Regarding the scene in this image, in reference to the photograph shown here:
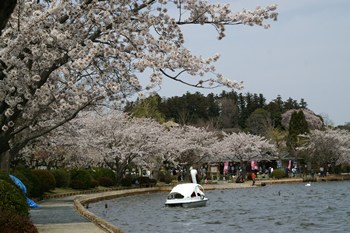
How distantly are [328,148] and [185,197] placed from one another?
42.3m

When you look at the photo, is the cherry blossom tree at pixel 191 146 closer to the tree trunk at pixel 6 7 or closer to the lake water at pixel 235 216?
the lake water at pixel 235 216

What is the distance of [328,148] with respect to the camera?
203 feet

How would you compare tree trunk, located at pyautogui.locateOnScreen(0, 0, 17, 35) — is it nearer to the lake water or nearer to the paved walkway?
the paved walkway

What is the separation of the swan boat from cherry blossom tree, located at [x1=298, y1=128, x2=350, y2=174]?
40.2 m

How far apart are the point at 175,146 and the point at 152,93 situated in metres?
41.4

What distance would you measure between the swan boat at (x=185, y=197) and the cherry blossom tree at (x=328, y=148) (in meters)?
40.2

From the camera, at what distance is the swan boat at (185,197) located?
27047 millimetres

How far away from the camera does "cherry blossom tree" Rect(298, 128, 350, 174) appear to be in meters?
61.7

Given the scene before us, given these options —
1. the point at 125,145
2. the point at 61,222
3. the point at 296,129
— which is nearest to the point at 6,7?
the point at 61,222

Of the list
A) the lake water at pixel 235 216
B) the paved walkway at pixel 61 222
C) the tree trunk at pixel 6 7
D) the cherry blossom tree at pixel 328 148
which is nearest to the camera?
the tree trunk at pixel 6 7

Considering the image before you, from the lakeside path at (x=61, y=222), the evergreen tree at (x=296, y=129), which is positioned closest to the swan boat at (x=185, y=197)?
the lakeside path at (x=61, y=222)

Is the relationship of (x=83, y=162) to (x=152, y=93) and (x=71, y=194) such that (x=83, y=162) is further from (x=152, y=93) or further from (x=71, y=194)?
(x=152, y=93)

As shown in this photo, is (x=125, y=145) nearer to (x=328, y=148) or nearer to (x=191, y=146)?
(x=191, y=146)

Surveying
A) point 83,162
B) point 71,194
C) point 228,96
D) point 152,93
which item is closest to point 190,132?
point 83,162
